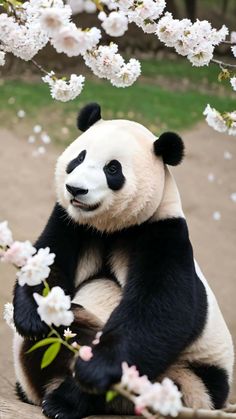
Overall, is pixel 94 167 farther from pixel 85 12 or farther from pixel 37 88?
pixel 85 12

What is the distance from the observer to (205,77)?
15.9 m

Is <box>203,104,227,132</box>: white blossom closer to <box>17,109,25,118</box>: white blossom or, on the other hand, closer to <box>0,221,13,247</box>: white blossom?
<box>0,221,13,247</box>: white blossom

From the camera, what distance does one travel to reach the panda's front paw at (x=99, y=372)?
8.53 ft

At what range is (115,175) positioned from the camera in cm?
284

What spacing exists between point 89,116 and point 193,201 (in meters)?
5.32

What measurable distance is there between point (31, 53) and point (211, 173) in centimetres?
648

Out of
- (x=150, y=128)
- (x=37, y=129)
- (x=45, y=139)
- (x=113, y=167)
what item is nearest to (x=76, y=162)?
(x=113, y=167)

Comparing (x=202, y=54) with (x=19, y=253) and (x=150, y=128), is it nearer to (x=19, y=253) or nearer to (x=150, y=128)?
(x=19, y=253)

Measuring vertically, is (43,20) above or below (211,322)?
above

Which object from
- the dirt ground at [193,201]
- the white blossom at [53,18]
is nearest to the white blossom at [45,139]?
the dirt ground at [193,201]

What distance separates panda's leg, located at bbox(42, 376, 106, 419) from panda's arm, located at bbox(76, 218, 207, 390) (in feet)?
0.93

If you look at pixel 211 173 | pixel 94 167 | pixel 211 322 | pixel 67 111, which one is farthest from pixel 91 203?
pixel 67 111

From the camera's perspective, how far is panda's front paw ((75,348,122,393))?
2.60 m

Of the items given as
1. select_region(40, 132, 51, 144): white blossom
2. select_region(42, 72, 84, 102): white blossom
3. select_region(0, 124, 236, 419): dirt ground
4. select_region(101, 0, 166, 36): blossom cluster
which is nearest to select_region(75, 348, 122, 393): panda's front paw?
select_region(42, 72, 84, 102): white blossom
